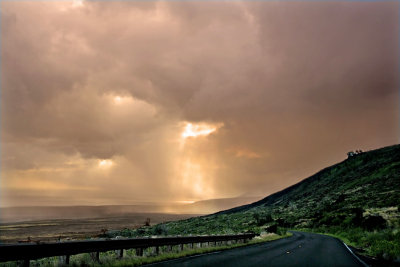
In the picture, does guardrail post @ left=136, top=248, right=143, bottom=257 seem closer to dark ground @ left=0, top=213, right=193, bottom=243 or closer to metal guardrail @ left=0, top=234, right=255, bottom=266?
metal guardrail @ left=0, top=234, right=255, bottom=266

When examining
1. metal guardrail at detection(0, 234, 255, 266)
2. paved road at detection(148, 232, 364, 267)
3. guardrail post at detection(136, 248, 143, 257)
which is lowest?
paved road at detection(148, 232, 364, 267)

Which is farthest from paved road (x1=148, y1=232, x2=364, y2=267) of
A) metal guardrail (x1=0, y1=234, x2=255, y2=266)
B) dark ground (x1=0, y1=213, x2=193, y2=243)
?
dark ground (x1=0, y1=213, x2=193, y2=243)

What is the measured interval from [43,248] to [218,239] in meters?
15.9

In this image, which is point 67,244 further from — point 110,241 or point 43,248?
point 110,241

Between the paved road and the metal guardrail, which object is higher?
the metal guardrail

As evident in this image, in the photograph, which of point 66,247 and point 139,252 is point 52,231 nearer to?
point 139,252

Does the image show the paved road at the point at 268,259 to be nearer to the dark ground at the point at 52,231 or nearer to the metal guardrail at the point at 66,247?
the metal guardrail at the point at 66,247

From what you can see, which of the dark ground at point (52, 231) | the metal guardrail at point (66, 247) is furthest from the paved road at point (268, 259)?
the dark ground at point (52, 231)

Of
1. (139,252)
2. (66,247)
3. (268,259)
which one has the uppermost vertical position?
(66,247)

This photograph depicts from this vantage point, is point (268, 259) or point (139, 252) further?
point (139, 252)

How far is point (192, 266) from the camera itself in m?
11.9

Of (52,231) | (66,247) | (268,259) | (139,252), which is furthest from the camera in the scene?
(52,231)

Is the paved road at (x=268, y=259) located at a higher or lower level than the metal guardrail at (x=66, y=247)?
lower

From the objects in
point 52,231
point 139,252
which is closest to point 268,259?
point 139,252
